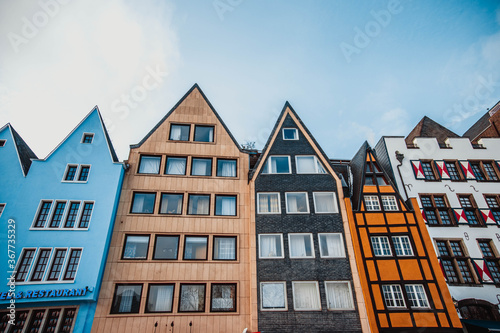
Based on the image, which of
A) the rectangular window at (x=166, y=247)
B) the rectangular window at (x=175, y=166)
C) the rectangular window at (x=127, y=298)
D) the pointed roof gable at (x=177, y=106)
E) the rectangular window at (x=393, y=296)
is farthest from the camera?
the pointed roof gable at (x=177, y=106)

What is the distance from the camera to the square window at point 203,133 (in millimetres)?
24906

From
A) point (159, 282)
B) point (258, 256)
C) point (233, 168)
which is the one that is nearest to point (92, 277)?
point (159, 282)

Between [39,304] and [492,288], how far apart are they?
30628 millimetres

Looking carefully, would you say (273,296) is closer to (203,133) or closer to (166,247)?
(166,247)

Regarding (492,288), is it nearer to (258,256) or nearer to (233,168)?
(258,256)

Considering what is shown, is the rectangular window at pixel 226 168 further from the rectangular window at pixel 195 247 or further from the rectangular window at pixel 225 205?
the rectangular window at pixel 195 247

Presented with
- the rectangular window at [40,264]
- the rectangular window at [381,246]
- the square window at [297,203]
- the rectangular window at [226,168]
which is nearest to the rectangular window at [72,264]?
the rectangular window at [40,264]

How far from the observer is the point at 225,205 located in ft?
73.6

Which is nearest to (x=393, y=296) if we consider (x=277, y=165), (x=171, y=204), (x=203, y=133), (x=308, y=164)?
(x=308, y=164)

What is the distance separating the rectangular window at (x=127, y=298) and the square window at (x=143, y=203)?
534 cm

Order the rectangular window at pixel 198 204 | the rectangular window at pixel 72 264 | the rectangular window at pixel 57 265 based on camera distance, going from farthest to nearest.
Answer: the rectangular window at pixel 198 204
the rectangular window at pixel 72 264
the rectangular window at pixel 57 265

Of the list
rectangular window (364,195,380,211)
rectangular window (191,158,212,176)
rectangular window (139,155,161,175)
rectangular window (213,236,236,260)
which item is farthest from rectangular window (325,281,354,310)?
rectangular window (139,155,161,175)

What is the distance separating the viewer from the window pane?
21.5 metres

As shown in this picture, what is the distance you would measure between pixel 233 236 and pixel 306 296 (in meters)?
6.67
